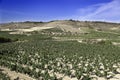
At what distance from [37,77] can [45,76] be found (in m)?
0.65

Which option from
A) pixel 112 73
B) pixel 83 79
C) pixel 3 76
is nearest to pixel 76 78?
pixel 83 79

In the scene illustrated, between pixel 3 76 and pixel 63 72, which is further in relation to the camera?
pixel 63 72

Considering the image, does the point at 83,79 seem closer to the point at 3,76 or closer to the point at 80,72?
the point at 80,72

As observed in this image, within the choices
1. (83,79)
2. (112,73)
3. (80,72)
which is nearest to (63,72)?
(80,72)

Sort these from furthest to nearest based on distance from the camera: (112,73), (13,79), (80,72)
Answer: (112,73) < (80,72) < (13,79)

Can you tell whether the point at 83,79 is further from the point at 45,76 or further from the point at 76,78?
the point at 45,76

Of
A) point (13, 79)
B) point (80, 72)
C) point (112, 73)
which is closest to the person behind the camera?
point (13, 79)

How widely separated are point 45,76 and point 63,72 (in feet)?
7.49

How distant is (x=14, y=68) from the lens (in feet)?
56.4

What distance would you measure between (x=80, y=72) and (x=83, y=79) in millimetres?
1398

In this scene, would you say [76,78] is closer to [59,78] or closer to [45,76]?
[59,78]

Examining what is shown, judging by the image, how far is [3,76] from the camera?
13945mm

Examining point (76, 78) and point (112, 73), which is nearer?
point (76, 78)

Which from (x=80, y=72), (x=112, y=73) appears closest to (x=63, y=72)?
(x=80, y=72)
